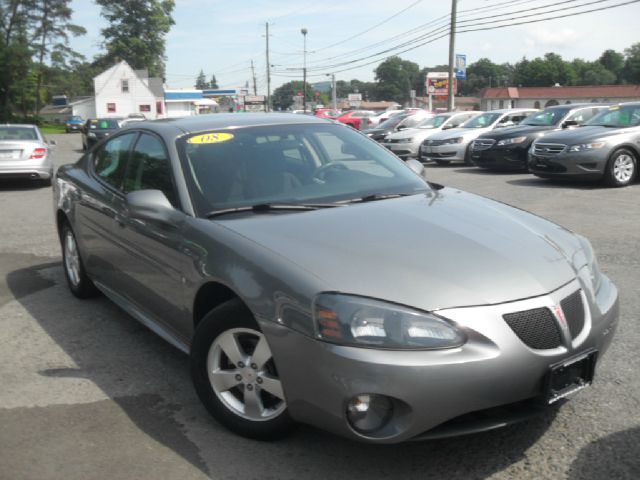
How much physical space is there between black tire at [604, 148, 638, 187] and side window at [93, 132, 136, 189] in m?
9.34

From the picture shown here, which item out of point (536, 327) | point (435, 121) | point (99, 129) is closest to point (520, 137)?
point (435, 121)

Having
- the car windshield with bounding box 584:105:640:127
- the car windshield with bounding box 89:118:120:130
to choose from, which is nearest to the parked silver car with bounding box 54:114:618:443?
the car windshield with bounding box 584:105:640:127

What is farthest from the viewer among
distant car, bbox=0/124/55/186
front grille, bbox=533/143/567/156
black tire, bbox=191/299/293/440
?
distant car, bbox=0/124/55/186

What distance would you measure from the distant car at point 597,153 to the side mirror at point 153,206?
9854 millimetres

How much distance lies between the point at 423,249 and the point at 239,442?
4.08 ft

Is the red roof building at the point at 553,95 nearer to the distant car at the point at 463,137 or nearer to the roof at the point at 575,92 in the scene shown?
the roof at the point at 575,92

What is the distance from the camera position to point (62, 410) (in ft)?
11.9

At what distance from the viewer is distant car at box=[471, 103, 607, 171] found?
14.8 meters

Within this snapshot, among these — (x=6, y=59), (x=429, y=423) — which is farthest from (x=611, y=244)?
(x=6, y=59)

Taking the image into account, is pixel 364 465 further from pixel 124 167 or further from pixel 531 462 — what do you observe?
pixel 124 167

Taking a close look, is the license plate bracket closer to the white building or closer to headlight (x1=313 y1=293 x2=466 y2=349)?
headlight (x1=313 y1=293 x2=466 y2=349)

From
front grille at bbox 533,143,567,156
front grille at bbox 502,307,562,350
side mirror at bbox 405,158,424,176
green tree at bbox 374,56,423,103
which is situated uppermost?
Result: green tree at bbox 374,56,423,103

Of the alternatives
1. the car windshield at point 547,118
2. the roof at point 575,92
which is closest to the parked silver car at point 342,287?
the car windshield at point 547,118

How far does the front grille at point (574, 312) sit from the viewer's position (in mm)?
2879
